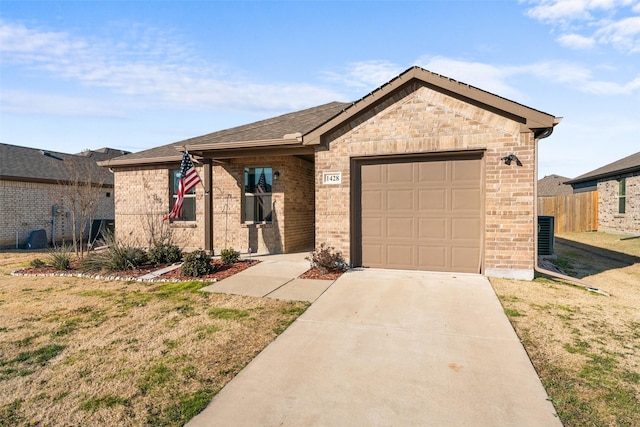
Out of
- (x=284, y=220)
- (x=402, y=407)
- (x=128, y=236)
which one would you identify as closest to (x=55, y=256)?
(x=128, y=236)

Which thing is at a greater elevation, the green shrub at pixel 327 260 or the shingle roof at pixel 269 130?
the shingle roof at pixel 269 130

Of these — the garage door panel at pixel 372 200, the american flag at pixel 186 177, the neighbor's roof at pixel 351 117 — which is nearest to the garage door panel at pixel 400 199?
the garage door panel at pixel 372 200

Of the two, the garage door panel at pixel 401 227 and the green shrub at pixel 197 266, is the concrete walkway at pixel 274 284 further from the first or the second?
the garage door panel at pixel 401 227

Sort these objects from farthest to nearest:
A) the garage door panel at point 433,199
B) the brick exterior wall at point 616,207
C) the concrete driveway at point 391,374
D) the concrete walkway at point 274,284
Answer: the brick exterior wall at point 616,207 < the garage door panel at point 433,199 < the concrete walkway at point 274,284 < the concrete driveway at point 391,374

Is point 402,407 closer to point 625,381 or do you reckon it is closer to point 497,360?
point 497,360

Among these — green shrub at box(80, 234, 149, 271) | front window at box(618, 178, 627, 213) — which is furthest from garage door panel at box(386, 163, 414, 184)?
front window at box(618, 178, 627, 213)

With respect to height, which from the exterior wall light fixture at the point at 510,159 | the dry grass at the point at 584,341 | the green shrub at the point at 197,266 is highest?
the exterior wall light fixture at the point at 510,159

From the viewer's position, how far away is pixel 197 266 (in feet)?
25.9

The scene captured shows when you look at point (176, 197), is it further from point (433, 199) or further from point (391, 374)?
point (391, 374)

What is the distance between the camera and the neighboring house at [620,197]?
17.1 metres

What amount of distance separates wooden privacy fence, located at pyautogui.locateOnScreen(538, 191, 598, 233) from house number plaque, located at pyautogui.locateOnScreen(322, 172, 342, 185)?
19364 mm

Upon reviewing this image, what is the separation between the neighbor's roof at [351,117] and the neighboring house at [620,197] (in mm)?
15046

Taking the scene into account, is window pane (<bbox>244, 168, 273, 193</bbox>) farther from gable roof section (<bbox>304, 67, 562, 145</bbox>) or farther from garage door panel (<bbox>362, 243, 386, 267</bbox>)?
garage door panel (<bbox>362, 243, 386, 267</bbox>)

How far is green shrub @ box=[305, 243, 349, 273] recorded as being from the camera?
7.90 metres
